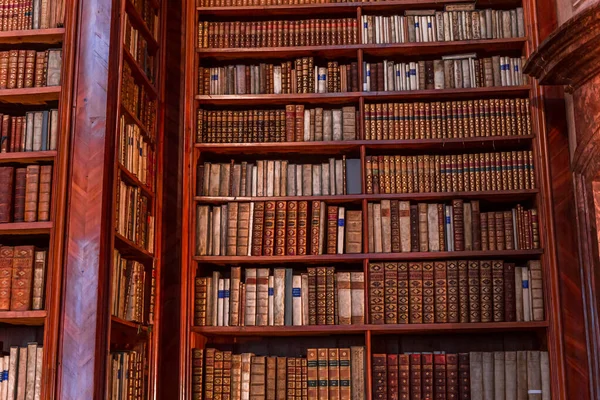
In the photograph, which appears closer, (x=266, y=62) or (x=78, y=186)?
(x=78, y=186)

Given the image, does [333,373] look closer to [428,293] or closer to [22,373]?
[428,293]

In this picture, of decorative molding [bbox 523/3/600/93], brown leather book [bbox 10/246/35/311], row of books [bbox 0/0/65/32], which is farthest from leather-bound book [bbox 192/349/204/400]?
decorative molding [bbox 523/3/600/93]

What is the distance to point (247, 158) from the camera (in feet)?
14.1

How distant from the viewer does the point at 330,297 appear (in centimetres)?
389

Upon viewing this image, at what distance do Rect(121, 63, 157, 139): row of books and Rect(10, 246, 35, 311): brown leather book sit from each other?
0.75m

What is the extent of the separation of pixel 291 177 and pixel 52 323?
144 cm

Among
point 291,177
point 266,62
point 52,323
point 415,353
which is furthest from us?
point 266,62

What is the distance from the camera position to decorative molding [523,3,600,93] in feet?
10.6

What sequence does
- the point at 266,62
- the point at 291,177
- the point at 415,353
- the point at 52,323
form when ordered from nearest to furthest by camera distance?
the point at 52,323 → the point at 415,353 → the point at 291,177 → the point at 266,62

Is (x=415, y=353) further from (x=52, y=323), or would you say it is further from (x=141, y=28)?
(x=141, y=28)

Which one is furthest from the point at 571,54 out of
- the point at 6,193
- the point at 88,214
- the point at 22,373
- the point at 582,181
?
the point at 22,373

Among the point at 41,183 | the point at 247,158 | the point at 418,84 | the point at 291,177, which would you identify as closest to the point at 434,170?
the point at 418,84

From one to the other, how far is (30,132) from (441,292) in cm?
200

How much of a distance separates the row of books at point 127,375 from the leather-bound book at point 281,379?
0.62 m
